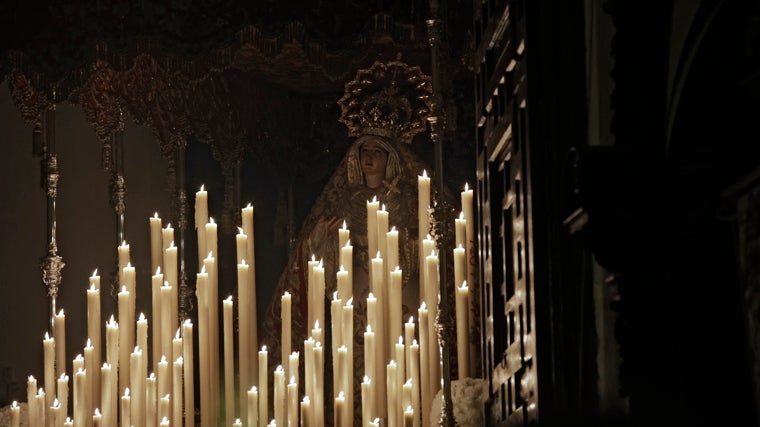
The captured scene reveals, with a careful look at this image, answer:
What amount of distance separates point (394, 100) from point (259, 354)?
1.61m

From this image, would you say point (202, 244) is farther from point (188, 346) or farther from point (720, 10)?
point (720, 10)

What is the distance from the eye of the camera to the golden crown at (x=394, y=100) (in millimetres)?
7078

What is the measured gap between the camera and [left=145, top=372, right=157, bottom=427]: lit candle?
620cm

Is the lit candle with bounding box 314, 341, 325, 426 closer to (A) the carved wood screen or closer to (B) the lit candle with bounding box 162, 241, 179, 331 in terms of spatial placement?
(B) the lit candle with bounding box 162, 241, 179, 331

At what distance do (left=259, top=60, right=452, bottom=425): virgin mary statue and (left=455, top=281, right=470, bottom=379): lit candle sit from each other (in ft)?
3.14

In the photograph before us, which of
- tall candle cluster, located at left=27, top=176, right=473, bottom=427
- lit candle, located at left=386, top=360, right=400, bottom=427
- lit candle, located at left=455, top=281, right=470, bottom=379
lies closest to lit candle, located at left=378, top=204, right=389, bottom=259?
tall candle cluster, located at left=27, top=176, right=473, bottom=427

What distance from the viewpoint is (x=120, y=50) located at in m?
6.29

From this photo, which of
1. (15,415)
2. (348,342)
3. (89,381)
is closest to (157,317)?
(89,381)

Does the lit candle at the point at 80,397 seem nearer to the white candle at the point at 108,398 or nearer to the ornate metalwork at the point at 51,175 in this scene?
the white candle at the point at 108,398

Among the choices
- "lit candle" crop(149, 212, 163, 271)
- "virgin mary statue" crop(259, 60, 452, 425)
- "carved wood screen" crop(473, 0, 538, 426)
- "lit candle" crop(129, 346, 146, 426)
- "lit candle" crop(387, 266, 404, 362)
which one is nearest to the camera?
"carved wood screen" crop(473, 0, 538, 426)

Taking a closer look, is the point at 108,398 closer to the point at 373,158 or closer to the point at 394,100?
the point at 373,158

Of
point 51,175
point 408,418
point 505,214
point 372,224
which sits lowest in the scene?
point 408,418

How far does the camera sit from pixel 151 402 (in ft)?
20.4

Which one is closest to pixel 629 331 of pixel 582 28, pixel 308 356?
pixel 582 28
